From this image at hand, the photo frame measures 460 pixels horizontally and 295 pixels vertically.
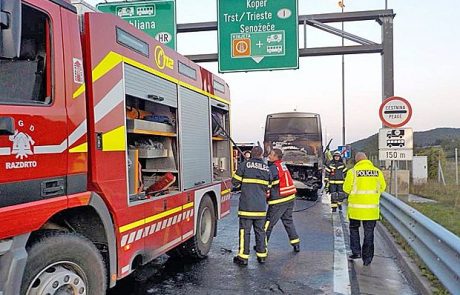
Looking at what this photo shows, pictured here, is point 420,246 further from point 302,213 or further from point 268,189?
Result: point 302,213

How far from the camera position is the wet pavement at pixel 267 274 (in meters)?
5.78

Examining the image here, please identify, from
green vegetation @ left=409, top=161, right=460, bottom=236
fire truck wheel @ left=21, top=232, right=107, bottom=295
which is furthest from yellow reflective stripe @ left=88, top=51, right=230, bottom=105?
green vegetation @ left=409, top=161, right=460, bottom=236

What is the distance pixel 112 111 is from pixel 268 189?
3.78 m

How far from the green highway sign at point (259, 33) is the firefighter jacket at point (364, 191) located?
7.90 metres

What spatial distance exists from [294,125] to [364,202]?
42.3 ft

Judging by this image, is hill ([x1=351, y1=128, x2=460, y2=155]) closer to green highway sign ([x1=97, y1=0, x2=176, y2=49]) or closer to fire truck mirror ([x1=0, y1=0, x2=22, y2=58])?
green highway sign ([x1=97, y1=0, x2=176, y2=49])

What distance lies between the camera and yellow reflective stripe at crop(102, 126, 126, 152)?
13.9 ft

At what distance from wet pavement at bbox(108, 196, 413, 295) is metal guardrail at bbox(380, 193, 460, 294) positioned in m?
0.50

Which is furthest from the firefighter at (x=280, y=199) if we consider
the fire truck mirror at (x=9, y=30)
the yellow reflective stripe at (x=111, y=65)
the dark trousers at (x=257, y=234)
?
the fire truck mirror at (x=9, y=30)

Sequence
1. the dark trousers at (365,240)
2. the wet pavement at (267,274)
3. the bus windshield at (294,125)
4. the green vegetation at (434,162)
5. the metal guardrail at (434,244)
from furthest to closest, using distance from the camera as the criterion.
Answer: the green vegetation at (434,162) → the bus windshield at (294,125) → the dark trousers at (365,240) → the wet pavement at (267,274) → the metal guardrail at (434,244)

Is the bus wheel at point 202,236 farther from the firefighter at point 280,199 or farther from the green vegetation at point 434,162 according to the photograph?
the green vegetation at point 434,162

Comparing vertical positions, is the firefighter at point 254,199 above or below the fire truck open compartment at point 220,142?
below

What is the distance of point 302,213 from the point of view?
43.0ft

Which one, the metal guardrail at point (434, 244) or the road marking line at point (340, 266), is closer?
the metal guardrail at point (434, 244)
